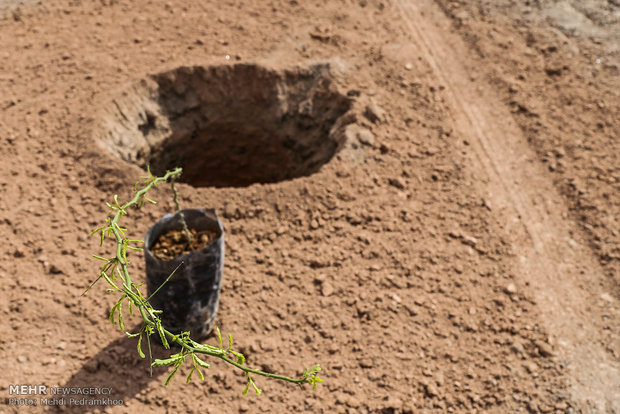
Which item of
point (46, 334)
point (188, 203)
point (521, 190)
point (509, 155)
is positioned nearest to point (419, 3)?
point (509, 155)

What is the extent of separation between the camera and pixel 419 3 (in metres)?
7.63

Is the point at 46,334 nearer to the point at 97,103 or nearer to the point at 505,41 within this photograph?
the point at 97,103

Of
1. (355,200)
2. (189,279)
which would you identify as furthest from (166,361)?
(355,200)

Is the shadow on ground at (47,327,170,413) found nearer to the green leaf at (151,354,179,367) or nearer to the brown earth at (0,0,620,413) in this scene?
the brown earth at (0,0,620,413)

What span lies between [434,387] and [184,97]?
3.80 metres

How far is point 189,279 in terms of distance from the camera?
361 cm

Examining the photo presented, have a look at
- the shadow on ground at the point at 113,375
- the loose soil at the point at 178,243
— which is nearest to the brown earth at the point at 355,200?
the shadow on ground at the point at 113,375

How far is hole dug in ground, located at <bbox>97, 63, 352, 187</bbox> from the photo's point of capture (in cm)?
577

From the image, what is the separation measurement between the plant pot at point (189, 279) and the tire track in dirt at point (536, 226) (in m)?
2.40

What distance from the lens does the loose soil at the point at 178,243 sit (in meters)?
3.76

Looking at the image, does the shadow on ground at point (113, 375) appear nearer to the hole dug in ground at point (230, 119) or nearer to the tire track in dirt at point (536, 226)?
the hole dug in ground at point (230, 119)

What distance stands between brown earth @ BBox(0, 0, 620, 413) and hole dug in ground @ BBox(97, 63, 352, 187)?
0.10 ft

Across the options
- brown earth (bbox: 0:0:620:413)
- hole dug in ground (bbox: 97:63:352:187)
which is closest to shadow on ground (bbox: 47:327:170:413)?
brown earth (bbox: 0:0:620:413)

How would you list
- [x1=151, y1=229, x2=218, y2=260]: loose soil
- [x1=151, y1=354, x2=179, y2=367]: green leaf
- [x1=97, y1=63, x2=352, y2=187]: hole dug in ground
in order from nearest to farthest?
[x1=151, y1=354, x2=179, y2=367]: green leaf < [x1=151, y1=229, x2=218, y2=260]: loose soil < [x1=97, y1=63, x2=352, y2=187]: hole dug in ground
